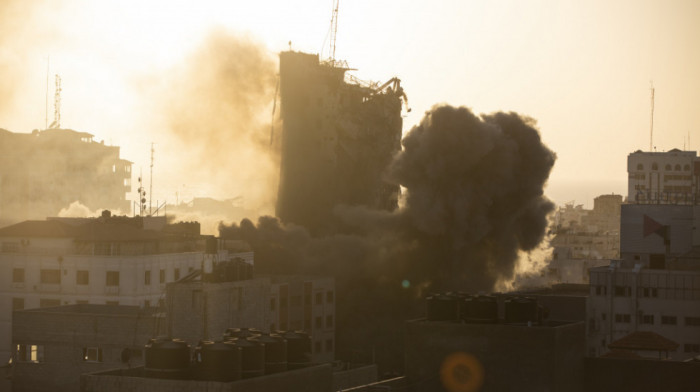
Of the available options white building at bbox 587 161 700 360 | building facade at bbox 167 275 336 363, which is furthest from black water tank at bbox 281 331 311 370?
white building at bbox 587 161 700 360

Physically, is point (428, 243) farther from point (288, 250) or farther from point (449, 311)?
point (449, 311)

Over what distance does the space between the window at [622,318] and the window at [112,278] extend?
30.0 metres

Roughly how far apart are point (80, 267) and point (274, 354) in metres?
31.8

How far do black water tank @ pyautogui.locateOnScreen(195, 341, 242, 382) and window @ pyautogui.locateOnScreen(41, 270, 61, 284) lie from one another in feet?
111

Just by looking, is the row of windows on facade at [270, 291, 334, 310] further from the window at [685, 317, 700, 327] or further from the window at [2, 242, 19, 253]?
the window at [685, 317, 700, 327]

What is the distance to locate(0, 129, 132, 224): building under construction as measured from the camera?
14612 centimetres

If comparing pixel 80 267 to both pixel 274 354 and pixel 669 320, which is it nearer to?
pixel 274 354

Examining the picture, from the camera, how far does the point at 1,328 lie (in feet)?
221

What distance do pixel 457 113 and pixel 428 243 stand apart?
8.87m

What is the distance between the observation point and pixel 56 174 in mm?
151250

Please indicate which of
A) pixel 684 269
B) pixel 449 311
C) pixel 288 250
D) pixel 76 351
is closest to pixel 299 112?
pixel 288 250

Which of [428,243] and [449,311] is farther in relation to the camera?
[428,243]

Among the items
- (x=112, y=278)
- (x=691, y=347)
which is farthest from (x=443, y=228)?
(x=112, y=278)

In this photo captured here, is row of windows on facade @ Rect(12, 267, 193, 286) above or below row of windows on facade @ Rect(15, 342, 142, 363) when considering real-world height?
above
